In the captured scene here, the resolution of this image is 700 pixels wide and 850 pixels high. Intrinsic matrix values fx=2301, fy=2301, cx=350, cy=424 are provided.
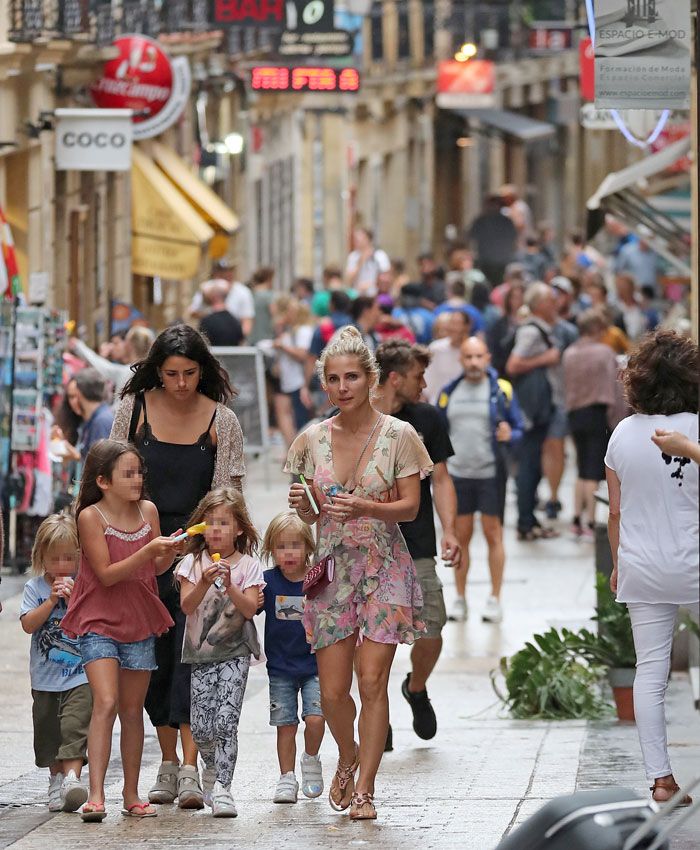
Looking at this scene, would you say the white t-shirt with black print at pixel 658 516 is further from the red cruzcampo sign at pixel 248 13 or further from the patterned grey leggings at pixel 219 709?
the red cruzcampo sign at pixel 248 13

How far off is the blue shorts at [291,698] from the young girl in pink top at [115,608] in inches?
21.8

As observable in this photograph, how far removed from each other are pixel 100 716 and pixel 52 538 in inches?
29.9

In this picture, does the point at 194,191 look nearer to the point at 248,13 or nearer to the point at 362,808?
the point at 248,13

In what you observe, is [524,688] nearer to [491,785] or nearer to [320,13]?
[491,785]

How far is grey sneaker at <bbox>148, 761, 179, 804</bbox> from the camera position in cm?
848

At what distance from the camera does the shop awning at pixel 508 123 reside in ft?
164

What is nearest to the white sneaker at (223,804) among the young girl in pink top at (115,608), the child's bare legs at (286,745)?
the young girl in pink top at (115,608)

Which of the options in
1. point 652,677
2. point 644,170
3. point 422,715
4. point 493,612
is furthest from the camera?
point 644,170

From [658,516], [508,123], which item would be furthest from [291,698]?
[508,123]

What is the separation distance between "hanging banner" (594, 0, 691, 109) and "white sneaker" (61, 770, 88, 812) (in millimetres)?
3303

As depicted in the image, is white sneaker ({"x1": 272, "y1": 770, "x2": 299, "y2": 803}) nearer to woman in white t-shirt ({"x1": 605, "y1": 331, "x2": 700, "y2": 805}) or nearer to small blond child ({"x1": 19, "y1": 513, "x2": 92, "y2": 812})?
small blond child ({"x1": 19, "y1": 513, "x2": 92, "y2": 812})

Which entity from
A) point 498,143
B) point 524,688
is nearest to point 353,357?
point 524,688

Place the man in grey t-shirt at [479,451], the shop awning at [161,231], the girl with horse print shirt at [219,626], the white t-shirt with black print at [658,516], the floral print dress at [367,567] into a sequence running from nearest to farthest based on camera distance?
the white t-shirt with black print at [658,516], the floral print dress at [367,567], the girl with horse print shirt at [219,626], the man in grey t-shirt at [479,451], the shop awning at [161,231]

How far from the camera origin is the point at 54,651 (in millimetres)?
8523
